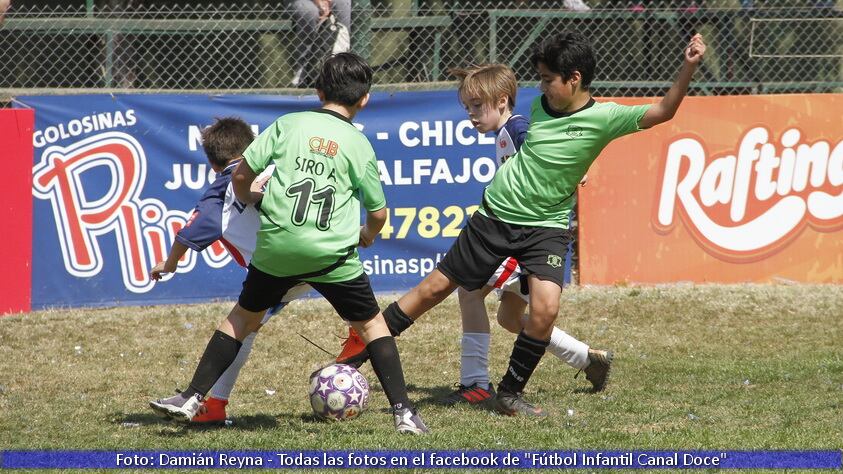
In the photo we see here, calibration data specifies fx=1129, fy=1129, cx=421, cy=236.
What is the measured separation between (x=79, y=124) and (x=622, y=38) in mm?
5326

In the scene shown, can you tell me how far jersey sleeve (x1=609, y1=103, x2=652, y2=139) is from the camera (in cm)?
525

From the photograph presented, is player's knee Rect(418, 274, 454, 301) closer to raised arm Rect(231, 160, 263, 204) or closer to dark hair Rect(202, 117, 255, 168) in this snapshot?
raised arm Rect(231, 160, 263, 204)

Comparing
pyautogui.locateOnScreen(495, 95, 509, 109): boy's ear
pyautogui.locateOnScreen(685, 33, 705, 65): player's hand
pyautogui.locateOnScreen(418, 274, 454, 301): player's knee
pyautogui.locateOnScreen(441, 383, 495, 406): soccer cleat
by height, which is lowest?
pyautogui.locateOnScreen(441, 383, 495, 406): soccer cleat

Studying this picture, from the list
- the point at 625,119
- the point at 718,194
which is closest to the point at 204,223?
the point at 625,119

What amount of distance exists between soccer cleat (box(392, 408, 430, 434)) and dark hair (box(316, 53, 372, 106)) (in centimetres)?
137

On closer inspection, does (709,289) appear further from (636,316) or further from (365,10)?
(365,10)

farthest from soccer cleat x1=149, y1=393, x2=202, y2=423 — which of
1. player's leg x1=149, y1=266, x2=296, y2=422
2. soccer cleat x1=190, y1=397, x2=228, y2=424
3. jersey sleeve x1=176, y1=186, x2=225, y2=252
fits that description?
jersey sleeve x1=176, y1=186, x2=225, y2=252

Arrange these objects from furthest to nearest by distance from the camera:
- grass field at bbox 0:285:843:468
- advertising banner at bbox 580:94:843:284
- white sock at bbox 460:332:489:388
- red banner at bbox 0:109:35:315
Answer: advertising banner at bbox 580:94:843:284, red banner at bbox 0:109:35:315, white sock at bbox 460:332:489:388, grass field at bbox 0:285:843:468

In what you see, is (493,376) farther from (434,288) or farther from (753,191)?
(753,191)

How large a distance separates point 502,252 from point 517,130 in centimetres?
69

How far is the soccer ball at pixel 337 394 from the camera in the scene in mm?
5293

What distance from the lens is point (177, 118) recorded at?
8.55 m

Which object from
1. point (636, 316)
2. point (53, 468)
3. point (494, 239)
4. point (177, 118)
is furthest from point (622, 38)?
point (53, 468)

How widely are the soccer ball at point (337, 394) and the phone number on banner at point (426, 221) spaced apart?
3566mm
